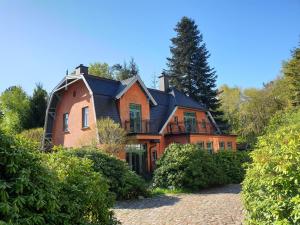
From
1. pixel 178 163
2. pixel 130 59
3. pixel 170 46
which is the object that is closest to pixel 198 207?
pixel 178 163

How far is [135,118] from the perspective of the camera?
24.8m

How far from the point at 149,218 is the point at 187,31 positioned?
37483 mm

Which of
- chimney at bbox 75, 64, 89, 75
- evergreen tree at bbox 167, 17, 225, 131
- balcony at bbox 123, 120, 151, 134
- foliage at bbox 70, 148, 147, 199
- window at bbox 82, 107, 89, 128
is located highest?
evergreen tree at bbox 167, 17, 225, 131

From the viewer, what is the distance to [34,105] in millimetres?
35688

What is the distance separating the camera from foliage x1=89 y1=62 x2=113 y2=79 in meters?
50.9

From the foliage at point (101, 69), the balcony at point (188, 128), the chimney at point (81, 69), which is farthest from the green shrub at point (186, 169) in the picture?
the foliage at point (101, 69)

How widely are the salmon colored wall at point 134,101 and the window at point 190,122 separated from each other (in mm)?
4783

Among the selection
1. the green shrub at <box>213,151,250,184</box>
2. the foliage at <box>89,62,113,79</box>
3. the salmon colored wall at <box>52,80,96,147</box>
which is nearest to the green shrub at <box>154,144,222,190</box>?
the green shrub at <box>213,151,250,184</box>

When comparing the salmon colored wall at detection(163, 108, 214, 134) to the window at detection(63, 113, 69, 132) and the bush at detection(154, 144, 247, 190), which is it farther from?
the bush at detection(154, 144, 247, 190)

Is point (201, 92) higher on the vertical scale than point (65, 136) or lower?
higher

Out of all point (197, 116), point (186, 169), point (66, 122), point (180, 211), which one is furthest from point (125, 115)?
point (180, 211)

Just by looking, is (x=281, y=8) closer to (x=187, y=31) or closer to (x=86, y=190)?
(x=86, y=190)

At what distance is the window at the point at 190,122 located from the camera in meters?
29.2

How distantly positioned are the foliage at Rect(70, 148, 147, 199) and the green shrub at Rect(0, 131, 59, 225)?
27.7 ft
